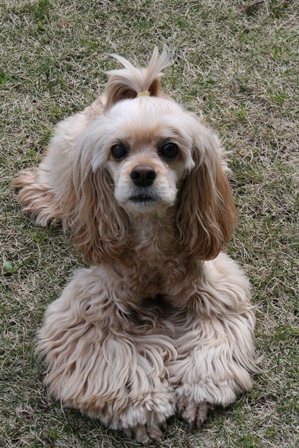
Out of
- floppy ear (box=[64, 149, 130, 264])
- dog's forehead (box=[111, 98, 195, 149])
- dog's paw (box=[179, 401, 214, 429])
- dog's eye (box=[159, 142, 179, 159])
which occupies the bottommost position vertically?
dog's paw (box=[179, 401, 214, 429])

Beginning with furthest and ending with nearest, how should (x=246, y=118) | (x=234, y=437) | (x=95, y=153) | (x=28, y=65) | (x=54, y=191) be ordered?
(x=28, y=65), (x=246, y=118), (x=54, y=191), (x=234, y=437), (x=95, y=153)

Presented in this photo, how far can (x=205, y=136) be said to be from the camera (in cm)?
317

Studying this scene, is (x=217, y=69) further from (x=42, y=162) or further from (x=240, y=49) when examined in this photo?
(x=42, y=162)

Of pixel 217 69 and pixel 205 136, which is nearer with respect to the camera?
pixel 205 136

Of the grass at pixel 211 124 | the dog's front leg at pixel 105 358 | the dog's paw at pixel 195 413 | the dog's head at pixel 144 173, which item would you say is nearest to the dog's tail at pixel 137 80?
the dog's head at pixel 144 173

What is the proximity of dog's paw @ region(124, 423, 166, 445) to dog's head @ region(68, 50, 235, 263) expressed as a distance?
2.71ft

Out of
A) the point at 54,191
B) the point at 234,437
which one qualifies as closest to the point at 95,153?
the point at 54,191

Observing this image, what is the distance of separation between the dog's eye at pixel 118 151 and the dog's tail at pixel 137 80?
0.33m

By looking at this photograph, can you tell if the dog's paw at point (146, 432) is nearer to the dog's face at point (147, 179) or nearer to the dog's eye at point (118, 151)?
the dog's face at point (147, 179)

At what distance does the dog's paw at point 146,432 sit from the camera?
3293 mm

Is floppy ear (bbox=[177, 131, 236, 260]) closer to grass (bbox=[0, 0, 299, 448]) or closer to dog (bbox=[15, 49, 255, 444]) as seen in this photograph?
dog (bbox=[15, 49, 255, 444])

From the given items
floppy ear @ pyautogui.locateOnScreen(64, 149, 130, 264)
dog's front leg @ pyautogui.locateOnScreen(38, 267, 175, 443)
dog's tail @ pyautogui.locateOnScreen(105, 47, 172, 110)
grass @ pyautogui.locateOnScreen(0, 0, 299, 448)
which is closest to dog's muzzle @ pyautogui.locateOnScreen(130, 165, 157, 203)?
floppy ear @ pyautogui.locateOnScreen(64, 149, 130, 264)

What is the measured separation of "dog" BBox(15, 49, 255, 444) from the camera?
3061 millimetres

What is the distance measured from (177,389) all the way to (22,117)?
226cm
